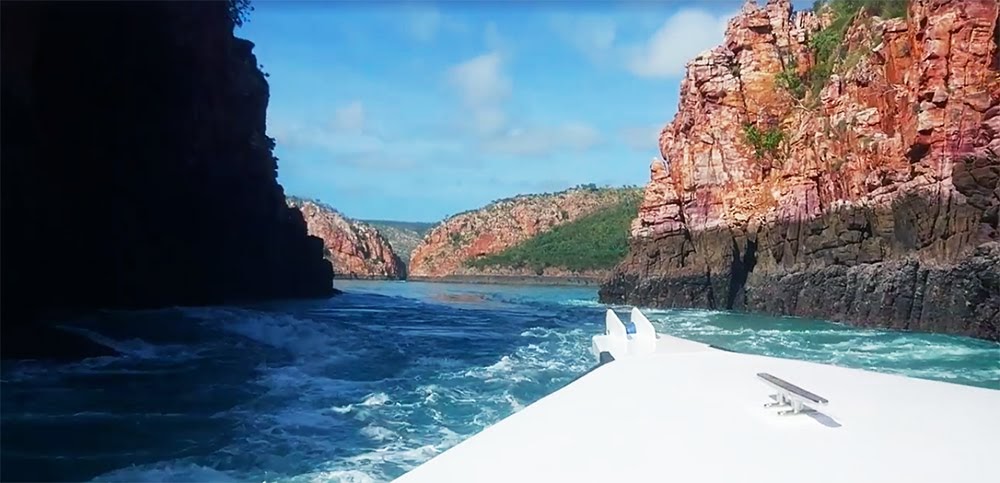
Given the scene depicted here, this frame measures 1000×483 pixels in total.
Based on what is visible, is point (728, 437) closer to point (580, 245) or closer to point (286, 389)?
point (286, 389)

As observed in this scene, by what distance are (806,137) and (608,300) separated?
40.4 feet

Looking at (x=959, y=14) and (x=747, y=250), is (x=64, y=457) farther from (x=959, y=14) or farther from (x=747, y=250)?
(x=747, y=250)

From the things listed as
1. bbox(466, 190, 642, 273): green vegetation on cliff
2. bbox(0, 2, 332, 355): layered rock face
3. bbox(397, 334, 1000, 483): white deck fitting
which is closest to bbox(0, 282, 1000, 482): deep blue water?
bbox(0, 2, 332, 355): layered rock face

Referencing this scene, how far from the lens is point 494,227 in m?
110

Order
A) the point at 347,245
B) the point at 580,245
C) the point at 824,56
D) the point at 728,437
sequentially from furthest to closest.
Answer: the point at 347,245 < the point at 580,245 < the point at 824,56 < the point at 728,437

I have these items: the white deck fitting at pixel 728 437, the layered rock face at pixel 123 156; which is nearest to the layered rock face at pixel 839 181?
the white deck fitting at pixel 728 437

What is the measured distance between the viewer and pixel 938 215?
19844 millimetres

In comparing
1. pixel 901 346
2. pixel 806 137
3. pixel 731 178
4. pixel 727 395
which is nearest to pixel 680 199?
pixel 731 178

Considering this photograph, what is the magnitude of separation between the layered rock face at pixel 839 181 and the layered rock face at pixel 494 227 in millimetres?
59140

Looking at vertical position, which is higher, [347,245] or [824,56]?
[824,56]

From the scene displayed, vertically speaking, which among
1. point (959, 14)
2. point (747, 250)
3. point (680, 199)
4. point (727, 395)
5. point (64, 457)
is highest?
point (959, 14)

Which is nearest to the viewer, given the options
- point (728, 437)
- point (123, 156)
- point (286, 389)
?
point (728, 437)

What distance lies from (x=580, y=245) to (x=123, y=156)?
75.9m

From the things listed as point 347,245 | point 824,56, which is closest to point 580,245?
point 347,245
